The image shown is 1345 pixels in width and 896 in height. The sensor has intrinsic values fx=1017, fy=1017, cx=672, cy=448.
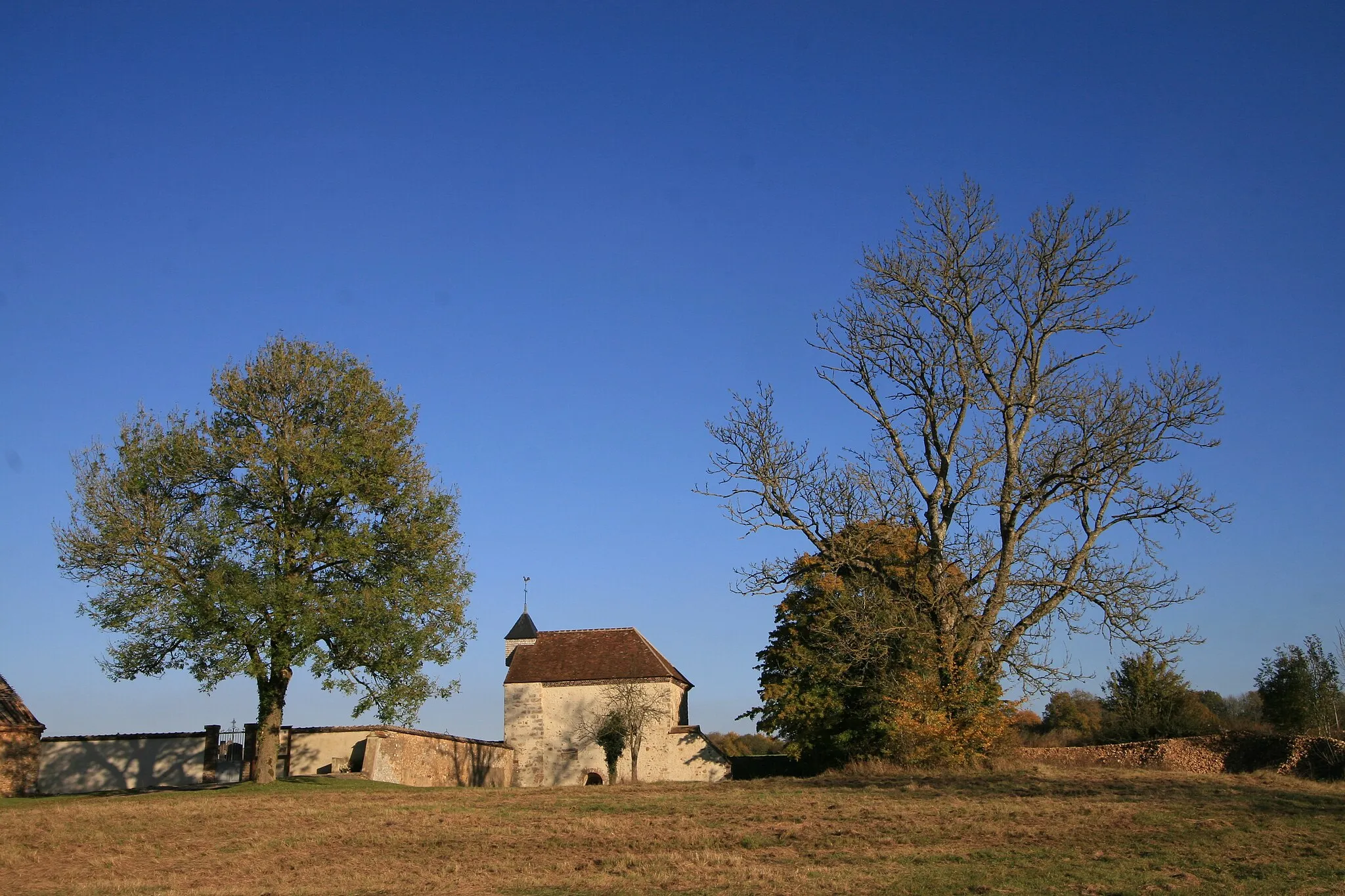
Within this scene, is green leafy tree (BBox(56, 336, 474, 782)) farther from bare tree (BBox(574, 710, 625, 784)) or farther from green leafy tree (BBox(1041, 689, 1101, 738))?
green leafy tree (BBox(1041, 689, 1101, 738))

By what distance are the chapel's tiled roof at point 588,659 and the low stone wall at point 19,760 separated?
1785 cm

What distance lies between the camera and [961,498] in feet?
74.1

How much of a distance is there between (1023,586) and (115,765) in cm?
2572

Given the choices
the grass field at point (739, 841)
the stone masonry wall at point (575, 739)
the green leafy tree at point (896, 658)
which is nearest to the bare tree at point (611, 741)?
the stone masonry wall at point (575, 739)

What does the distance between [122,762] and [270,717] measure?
26.5 ft

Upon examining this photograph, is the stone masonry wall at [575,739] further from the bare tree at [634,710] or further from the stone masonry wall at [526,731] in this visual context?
the bare tree at [634,710]

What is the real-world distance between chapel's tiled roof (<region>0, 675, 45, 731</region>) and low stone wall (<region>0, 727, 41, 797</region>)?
14 centimetres

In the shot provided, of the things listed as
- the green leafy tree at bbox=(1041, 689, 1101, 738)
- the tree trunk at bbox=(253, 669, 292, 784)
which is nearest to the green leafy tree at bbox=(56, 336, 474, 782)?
the tree trunk at bbox=(253, 669, 292, 784)

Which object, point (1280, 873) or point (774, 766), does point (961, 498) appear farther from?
point (774, 766)

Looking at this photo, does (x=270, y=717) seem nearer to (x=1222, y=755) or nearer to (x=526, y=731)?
(x=526, y=731)

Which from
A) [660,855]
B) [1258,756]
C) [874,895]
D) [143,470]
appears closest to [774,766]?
[1258,756]

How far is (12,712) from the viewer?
93.8ft

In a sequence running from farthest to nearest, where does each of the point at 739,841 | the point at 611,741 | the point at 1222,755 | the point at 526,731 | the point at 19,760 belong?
1. the point at 526,731
2. the point at 611,741
3. the point at 19,760
4. the point at 1222,755
5. the point at 739,841

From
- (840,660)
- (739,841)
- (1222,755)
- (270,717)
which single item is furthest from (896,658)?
(270,717)
